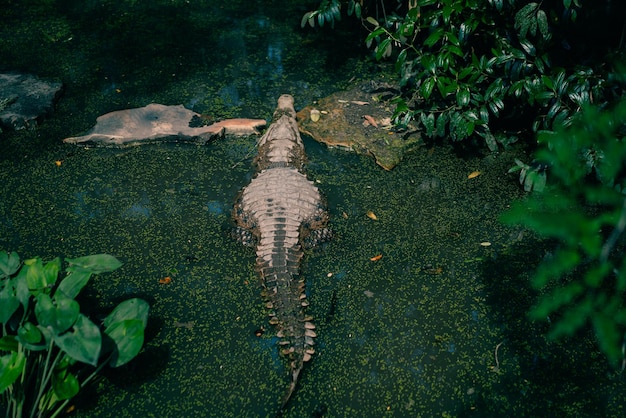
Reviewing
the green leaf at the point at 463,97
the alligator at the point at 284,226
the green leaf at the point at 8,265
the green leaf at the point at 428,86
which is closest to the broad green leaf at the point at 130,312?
the green leaf at the point at 8,265

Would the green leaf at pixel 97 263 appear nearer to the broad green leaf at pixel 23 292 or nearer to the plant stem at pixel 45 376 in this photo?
the broad green leaf at pixel 23 292

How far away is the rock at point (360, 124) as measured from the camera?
345 cm

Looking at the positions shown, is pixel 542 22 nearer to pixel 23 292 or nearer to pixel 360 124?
pixel 360 124

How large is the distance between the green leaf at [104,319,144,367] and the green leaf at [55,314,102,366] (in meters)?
0.16

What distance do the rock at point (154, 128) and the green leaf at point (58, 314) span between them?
1.87 m

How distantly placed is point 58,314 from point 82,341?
0.13 metres

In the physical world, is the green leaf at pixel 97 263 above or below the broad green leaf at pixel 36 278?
below

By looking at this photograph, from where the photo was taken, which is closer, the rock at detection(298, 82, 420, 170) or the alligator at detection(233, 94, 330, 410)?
the alligator at detection(233, 94, 330, 410)

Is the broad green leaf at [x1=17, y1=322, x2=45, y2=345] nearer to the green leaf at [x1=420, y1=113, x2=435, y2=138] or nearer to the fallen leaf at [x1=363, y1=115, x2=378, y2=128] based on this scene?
the green leaf at [x1=420, y1=113, x2=435, y2=138]

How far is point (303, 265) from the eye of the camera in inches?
107

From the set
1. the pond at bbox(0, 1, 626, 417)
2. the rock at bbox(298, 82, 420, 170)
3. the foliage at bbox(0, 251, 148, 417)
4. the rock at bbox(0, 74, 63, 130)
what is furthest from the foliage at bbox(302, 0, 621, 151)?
the rock at bbox(0, 74, 63, 130)

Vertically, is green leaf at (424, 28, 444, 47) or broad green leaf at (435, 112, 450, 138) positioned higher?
green leaf at (424, 28, 444, 47)

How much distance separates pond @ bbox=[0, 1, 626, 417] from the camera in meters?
2.15

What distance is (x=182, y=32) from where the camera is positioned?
4863mm
